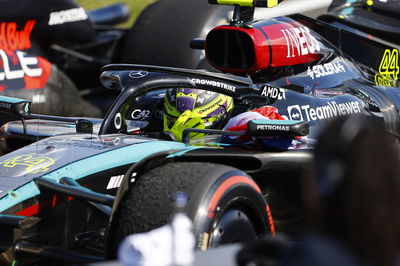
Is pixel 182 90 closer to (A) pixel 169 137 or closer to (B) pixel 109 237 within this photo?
(A) pixel 169 137

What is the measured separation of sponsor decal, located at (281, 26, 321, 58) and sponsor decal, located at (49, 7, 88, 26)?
4029 mm

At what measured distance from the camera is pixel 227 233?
3.24 meters

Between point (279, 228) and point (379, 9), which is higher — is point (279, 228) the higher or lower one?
the lower one

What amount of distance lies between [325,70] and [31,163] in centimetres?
251

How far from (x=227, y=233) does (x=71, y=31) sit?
639 centimetres

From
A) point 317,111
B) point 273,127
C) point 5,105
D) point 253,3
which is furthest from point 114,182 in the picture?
point 253,3

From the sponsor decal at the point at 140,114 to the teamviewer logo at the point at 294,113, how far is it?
96 centimetres

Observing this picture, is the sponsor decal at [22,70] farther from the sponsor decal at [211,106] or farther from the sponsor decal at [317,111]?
the sponsor decal at [317,111]

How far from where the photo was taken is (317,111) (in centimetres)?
489

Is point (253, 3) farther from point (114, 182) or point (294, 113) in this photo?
point (114, 182)

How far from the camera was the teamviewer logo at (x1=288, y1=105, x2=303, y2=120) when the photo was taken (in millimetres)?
4793

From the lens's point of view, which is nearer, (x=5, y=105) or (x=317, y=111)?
(x=317, y=111)

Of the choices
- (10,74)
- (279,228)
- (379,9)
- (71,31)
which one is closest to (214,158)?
(279,228)

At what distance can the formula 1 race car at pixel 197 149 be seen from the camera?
3.20 metres
